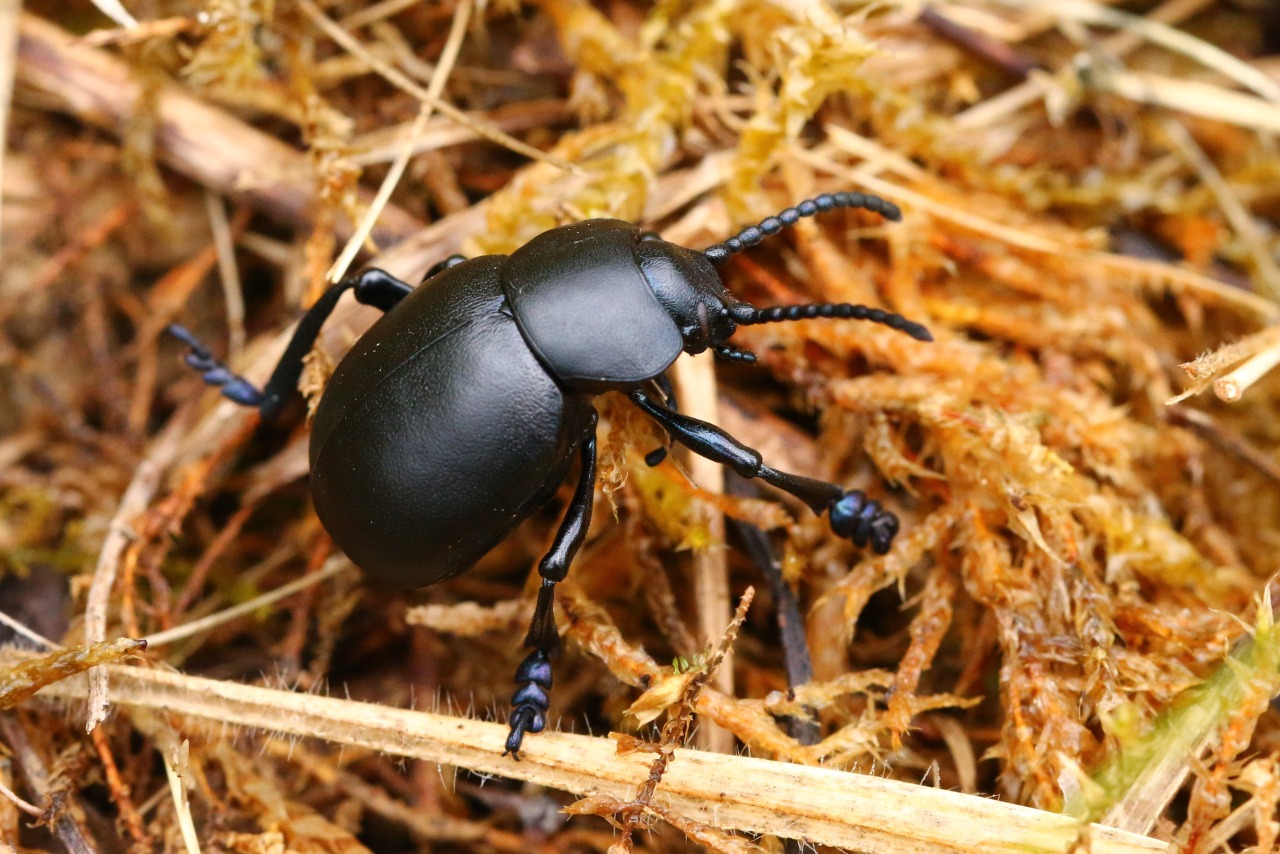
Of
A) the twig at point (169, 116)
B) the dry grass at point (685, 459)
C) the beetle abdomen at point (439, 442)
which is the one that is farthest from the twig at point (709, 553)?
the twig at point (169, 116)

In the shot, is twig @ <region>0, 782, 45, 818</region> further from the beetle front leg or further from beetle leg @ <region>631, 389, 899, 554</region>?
beetle leg @ <region>631, 389, 899, 554</region>

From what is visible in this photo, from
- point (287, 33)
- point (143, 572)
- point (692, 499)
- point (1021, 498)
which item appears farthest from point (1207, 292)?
point (143, 572)

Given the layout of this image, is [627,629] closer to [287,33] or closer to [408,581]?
[408,581]

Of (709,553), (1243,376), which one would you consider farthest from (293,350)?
(1243,376)

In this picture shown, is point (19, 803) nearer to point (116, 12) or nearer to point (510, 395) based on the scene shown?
point (510, 395)

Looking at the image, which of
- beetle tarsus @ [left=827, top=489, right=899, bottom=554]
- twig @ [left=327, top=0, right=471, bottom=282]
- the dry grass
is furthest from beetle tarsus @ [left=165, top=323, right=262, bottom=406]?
beetle tarsus @ [left=827, top=489, right=899, bottom=554]
